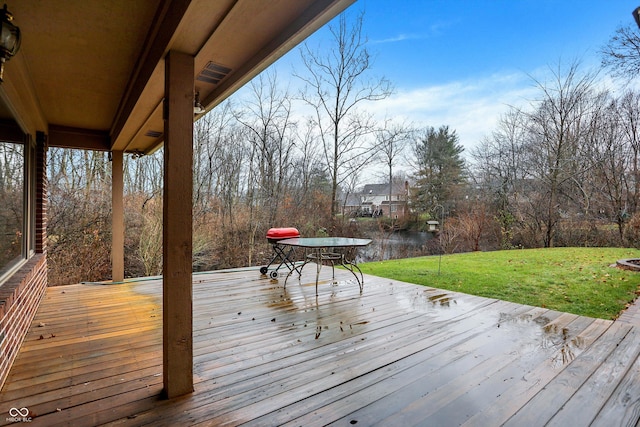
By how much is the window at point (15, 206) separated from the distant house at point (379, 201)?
7829 mm

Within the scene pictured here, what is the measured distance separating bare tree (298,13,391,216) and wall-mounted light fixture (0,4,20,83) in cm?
840

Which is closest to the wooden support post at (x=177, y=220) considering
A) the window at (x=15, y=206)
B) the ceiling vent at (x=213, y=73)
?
the ceiling vent at (x=213, y=73)

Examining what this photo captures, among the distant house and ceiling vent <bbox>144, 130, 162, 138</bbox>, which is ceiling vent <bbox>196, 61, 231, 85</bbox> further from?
the distant house

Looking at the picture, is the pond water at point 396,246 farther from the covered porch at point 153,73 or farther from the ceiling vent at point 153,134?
the covered porch at point 153,73

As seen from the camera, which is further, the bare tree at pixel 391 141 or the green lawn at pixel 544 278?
the bare tree at pixel 391 141

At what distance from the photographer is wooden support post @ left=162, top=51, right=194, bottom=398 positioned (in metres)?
1.87

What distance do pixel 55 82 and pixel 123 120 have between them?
68 centimetres

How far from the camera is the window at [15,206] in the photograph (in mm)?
2402

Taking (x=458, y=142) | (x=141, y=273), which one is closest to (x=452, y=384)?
Answer: (x=141, y=273)

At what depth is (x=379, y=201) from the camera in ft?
38.2

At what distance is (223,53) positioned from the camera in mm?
2098

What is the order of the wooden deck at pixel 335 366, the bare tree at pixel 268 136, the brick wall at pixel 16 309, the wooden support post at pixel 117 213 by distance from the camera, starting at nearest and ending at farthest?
the wooden deck at pixel 335 366 → the brick wall at pixel 16 309 → the wooden support post at pixel 117 213 → the bare tree at pixel 268 136

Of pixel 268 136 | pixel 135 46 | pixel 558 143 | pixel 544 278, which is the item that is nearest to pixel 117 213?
pixel 135 46

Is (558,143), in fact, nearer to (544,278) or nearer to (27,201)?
(544,278)
